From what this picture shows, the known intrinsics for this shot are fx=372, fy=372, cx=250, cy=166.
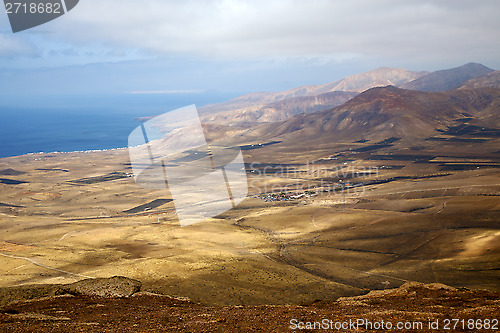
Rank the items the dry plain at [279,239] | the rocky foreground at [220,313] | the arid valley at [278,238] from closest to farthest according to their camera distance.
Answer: the rocky foreground at [220,313] < the arid valley at [278,238] < the dry plain at [279,239]

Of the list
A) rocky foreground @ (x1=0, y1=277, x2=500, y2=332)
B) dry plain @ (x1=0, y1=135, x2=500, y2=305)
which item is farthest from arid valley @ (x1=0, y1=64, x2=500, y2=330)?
rocky foreground @ (x1=0, y1=277, x2=500, y2=332)

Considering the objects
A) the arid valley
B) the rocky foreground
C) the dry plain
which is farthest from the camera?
the dry plain

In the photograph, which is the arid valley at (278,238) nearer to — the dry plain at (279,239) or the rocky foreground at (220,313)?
the dry plain at (279,239)

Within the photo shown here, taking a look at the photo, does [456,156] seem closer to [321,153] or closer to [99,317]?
[321,153]

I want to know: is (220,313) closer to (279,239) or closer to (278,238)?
(279,239)

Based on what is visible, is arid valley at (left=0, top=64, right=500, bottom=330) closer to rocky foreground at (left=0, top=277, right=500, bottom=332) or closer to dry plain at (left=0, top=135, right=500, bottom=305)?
dry plain at (left=0, top=135, right=500, bottom=305)

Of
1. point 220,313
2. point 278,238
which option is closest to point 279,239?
point 278,238

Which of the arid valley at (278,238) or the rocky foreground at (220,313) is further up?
the rocky foreground at (220,313)

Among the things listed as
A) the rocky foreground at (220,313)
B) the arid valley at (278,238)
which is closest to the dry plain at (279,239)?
the arid valley at (278,238)

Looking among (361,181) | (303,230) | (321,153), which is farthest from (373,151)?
(303,230)
